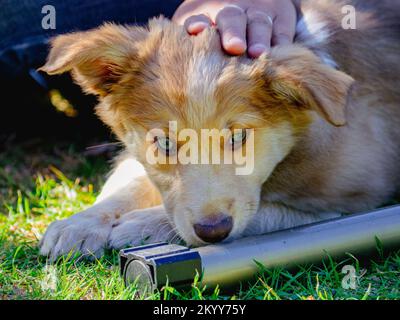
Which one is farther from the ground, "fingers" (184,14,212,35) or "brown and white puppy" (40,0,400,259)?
"fingers" (184,14,212,35)

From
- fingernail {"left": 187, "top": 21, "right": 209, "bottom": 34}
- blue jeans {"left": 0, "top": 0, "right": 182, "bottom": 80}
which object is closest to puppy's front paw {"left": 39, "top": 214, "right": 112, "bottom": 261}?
fingernail {"left": 187, "top": 21, "right": 209, "bottom": 34}

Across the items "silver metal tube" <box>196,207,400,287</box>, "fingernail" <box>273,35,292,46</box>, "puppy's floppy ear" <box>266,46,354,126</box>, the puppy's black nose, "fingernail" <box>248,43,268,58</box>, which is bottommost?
"silver metal tube" <box>196,207,400,287</box>

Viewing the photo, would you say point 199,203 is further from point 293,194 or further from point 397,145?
point 397,145

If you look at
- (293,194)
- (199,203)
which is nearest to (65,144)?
(293,194)

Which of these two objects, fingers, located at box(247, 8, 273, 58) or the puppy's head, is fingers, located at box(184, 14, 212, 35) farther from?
fingers, located at box(247, 8, 273, 58)

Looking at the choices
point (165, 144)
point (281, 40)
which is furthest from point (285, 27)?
point (165, 144)

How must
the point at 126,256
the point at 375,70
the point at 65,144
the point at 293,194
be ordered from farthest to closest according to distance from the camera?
the point at 65,144, the point at 375,70, the point at 293,194, the point at 126,256

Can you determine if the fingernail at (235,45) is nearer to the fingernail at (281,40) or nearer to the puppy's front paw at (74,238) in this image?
the fingernail at (281,40)

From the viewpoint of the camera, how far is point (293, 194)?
370cm

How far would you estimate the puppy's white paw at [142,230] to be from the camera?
11.7ft

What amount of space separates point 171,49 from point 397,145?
4.82 ft

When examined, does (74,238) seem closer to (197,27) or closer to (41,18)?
(197,27)

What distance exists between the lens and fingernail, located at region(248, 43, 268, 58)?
10.8 ft

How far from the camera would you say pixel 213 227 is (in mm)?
2990
